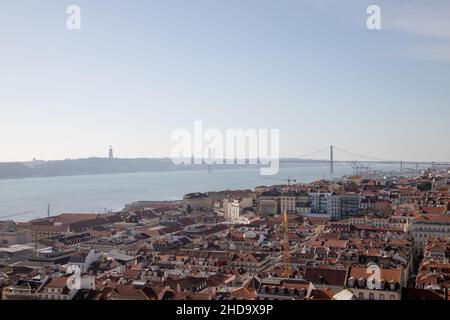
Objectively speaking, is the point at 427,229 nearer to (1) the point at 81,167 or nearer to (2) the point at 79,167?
(1) the point at 81,167

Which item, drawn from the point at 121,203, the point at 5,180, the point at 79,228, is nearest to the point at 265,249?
the point at 79,228

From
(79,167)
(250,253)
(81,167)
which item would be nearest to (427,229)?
(250,253)

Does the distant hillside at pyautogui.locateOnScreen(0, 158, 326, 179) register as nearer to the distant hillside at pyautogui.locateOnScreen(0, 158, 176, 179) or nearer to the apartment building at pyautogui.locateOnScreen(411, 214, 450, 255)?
the distant hillside at pyautogui.locateOnScreen(0, 158, 176, 179)

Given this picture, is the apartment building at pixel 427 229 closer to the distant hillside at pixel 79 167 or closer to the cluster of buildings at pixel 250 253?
the cluster of buildings at pixel 250 253

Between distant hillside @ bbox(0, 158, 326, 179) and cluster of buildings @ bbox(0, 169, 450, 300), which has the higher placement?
distant hillside @ bbox(0, 158, 326, 179)

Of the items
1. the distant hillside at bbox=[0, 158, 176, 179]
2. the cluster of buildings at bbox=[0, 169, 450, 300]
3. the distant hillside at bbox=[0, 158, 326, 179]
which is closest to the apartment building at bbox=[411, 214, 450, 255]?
the cluster of buildings at bbox=[0, 169, 450, 300]

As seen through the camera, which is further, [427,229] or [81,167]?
[81,167]

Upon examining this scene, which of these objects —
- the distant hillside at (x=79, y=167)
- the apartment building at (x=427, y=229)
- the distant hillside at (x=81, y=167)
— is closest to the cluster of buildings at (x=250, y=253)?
the apartment building at (x=427, y=229)
